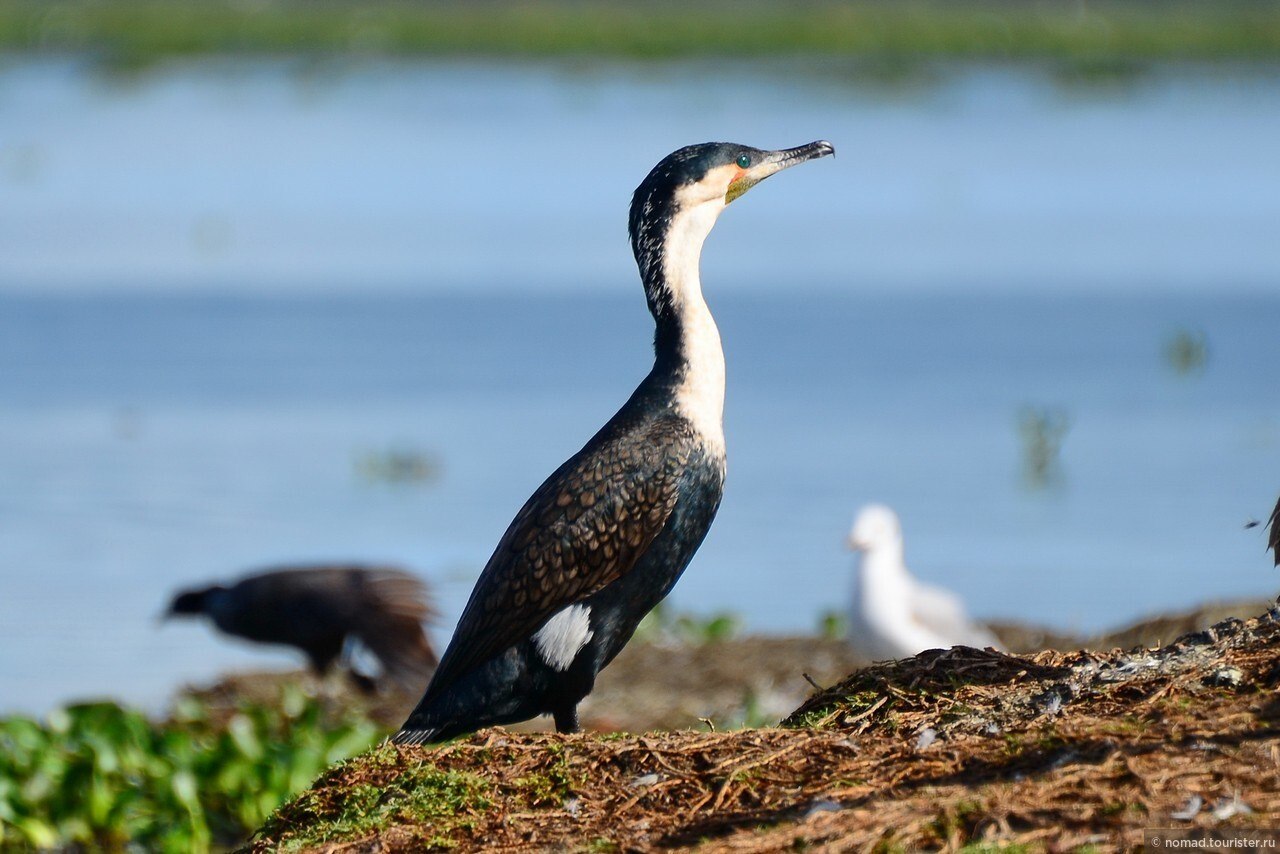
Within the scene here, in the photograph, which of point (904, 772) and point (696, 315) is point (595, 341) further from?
point (904, 772)

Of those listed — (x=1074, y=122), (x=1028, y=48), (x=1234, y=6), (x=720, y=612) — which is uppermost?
(x=1234, y=6)

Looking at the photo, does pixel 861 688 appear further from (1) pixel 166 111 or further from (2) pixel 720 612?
(1) pixel 166 111

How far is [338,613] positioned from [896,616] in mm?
2367

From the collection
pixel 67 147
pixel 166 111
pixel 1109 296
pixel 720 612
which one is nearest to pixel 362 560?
pixel 720 612

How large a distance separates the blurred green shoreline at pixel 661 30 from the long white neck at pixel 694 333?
102ft

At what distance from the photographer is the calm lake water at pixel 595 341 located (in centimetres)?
938

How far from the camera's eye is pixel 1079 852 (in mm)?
2738

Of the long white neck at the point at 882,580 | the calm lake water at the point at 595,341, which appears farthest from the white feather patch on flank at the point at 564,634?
the calm lake water at the point at 595,341

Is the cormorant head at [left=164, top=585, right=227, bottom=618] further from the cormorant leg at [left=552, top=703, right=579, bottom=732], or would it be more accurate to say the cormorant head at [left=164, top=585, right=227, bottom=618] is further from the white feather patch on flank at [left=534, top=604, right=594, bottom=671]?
the white feather patch on flank at [left=534, top=604, right=594, bottom=671]

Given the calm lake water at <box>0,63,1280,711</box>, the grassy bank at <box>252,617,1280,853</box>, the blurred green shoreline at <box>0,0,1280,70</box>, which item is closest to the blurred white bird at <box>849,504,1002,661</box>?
the calm lake water at <box>0,63,1280,711</box>

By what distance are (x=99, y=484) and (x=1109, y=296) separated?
9.69 m

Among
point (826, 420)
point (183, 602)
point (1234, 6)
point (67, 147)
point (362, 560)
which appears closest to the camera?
point (183, 602)

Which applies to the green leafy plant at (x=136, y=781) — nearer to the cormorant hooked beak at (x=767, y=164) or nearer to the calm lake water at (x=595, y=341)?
the calm lake water at (x=595, y=341)

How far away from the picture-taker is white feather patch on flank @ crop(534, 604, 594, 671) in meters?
4.44
